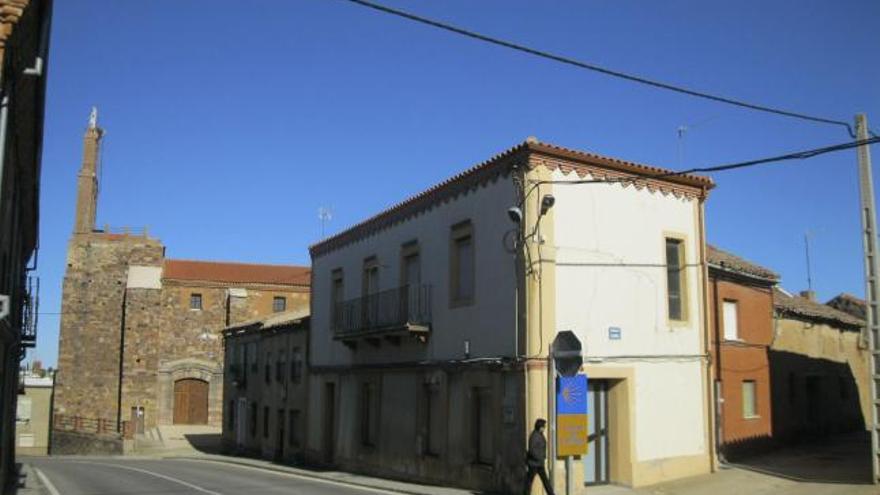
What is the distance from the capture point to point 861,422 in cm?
2548

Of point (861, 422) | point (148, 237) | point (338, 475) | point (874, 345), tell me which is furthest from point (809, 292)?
point (148, 237)

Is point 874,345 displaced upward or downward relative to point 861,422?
upward

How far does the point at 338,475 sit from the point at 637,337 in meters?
9.56

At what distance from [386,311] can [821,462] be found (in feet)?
35.3

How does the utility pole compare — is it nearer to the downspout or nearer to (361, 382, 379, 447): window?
the downspout

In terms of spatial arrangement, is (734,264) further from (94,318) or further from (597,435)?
(94,318)

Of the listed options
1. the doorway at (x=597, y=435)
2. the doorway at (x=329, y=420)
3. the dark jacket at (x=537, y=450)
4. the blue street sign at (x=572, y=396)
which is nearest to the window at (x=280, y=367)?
the doorway at (x=329, y=420)

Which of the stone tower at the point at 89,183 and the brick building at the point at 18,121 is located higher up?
the stone tower at the point at 89,183

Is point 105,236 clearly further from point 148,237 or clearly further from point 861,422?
point 861,422

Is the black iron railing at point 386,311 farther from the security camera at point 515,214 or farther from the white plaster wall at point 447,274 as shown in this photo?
the security camera at point 515,214

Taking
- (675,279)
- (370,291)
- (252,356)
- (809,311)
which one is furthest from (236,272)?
(675,279)

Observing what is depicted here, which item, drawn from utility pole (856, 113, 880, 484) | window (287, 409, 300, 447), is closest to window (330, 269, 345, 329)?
window (287, 409, 300, 447)

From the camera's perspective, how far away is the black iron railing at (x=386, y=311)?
1955 cm

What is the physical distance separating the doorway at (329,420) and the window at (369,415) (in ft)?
7.61
